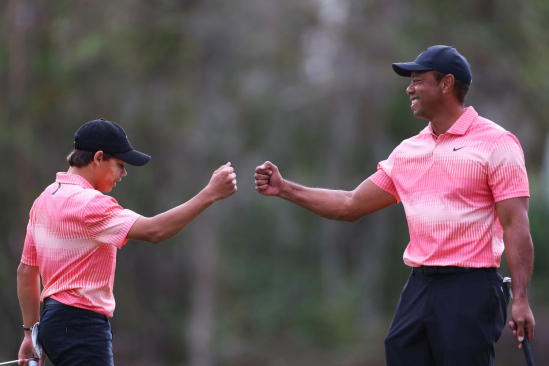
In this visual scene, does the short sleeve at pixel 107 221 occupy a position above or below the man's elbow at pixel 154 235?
above

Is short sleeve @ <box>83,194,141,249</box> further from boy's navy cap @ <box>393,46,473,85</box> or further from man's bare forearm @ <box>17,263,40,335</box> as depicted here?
boy's navy cap @ <box>393,46,473,85</box>

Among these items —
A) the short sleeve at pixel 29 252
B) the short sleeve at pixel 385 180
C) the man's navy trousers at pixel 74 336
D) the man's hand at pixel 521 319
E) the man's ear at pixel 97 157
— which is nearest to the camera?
the man's hand at pixel 521 319

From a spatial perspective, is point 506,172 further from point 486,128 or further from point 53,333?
point 53,333

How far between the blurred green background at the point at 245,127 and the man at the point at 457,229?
11016mm

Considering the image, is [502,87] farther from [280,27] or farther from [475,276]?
[475,276]

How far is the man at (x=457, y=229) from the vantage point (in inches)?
151

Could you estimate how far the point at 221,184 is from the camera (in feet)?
13.2

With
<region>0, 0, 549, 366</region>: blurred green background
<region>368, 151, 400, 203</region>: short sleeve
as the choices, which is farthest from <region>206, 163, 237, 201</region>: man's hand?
<region>0, 0, 549, 366</region>: blurred green background

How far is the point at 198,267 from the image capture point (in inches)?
720

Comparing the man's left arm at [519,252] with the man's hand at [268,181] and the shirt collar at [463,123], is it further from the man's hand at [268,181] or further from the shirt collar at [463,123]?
the man's hand at [268,181]

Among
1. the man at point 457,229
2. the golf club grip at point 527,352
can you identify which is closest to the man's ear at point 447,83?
the man at point 457,229

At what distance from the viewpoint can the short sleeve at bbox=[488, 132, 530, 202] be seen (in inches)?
Answer: 151

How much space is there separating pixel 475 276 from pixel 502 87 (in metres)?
14.7

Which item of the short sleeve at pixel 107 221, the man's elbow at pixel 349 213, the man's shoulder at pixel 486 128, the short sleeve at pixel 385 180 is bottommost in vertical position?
the man's elbow at pixel 349 213
